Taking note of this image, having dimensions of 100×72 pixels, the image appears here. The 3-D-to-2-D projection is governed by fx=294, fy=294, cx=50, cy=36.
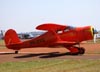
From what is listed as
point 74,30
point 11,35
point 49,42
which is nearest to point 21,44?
point 11,35

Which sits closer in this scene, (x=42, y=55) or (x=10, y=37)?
(x=42, y=55)

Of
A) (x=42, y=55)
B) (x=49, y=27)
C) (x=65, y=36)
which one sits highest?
(x=49, y=27)

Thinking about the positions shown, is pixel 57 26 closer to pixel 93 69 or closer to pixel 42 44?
pixel 42 44

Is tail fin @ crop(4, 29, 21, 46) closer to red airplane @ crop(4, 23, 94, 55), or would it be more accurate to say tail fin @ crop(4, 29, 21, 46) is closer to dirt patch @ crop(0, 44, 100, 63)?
dirt patch @ crop(0, 44, 100, 63)

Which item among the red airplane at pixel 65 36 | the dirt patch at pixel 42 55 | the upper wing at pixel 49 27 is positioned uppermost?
the upper wing at pixel 49 27

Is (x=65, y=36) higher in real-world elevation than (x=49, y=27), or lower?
lower

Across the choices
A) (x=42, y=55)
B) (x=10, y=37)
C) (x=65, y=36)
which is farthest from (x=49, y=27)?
(x=10, y=37)

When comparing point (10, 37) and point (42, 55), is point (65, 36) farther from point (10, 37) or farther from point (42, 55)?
point (10, 37)

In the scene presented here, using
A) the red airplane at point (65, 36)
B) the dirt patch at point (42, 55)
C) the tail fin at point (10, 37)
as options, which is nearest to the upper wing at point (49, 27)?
the red airplane at point (65, 36)

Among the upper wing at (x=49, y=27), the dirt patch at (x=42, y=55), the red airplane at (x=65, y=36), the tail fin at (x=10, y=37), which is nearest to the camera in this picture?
the dirt patch at (x=42, y=55)

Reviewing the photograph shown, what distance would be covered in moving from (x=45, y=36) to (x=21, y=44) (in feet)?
9.34

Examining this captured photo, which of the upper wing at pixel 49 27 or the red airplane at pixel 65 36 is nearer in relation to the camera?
the red airplane at pixel 65 36

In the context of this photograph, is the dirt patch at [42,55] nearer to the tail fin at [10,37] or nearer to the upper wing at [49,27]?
the tail fin at [10,37]

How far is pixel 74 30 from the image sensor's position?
22188 mm
